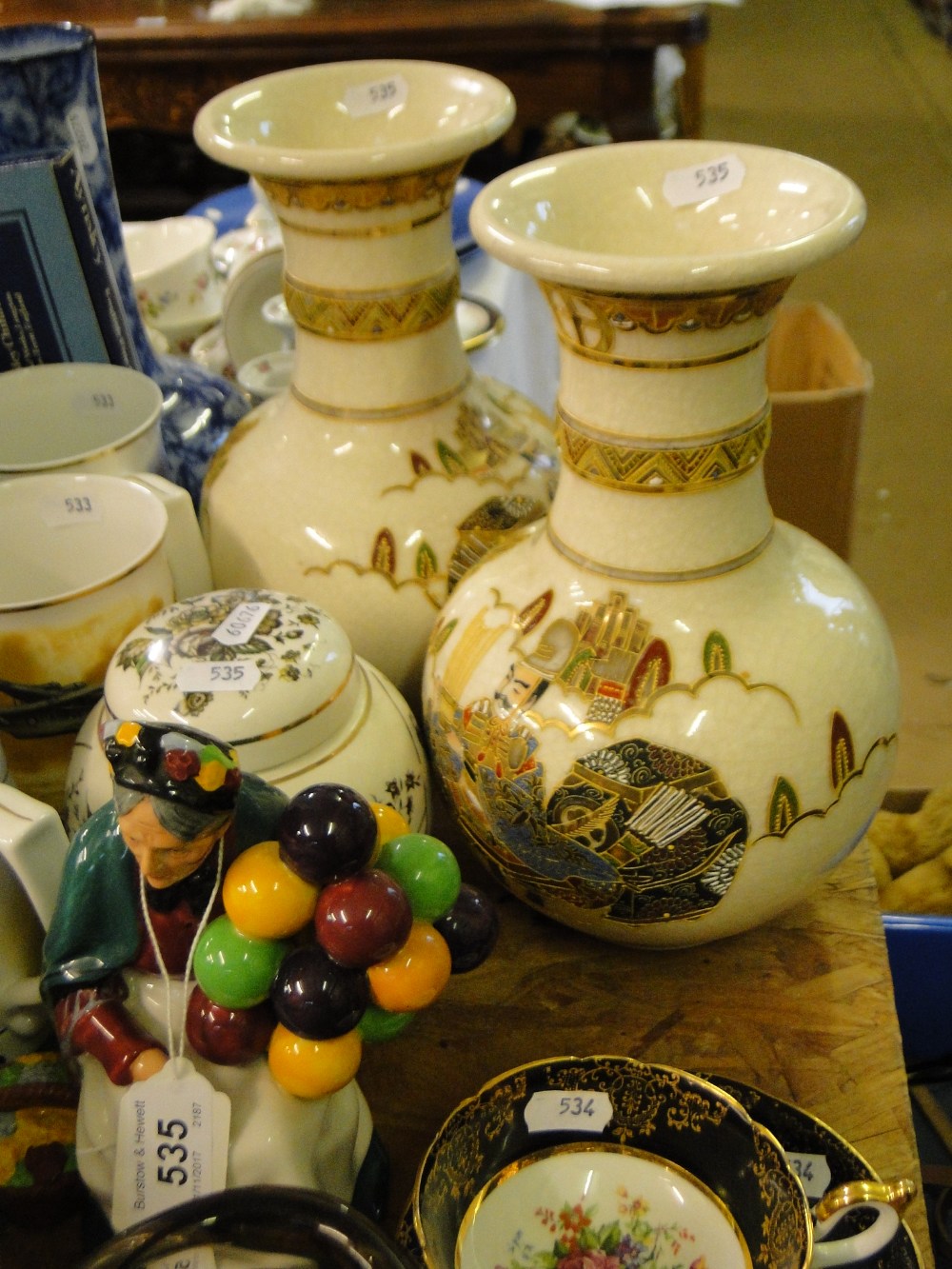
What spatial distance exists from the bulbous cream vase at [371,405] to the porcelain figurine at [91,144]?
3.9 inches

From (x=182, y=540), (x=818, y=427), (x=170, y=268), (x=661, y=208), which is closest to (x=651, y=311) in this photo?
(x=661, y=208)

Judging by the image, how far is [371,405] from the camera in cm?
75

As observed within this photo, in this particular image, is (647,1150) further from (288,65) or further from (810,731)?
(288,65)

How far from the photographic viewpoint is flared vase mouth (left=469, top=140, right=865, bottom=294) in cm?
52

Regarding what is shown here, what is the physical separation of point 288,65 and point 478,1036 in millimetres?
1818

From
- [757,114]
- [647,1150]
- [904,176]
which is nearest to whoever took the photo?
[647,1150]

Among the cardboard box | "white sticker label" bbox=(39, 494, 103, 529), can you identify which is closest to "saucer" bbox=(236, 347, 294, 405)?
"white sticker label" bbox=(39, 494, 103, 529)

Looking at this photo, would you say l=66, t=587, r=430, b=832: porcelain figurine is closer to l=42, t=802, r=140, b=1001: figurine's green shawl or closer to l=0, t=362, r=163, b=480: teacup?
l=42, t=802, r=140, b=1001: figurine's green shawl

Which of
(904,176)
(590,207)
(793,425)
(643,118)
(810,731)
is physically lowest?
(904,176)

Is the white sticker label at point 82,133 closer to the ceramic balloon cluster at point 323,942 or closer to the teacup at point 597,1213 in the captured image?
the ceramic balloon cluster at point 323,942

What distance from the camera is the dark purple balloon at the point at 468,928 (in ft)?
1.55

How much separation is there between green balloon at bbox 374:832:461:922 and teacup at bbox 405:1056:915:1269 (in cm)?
15

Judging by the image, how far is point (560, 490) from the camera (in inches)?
24.7

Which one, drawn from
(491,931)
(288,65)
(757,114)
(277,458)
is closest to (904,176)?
(757,114)
